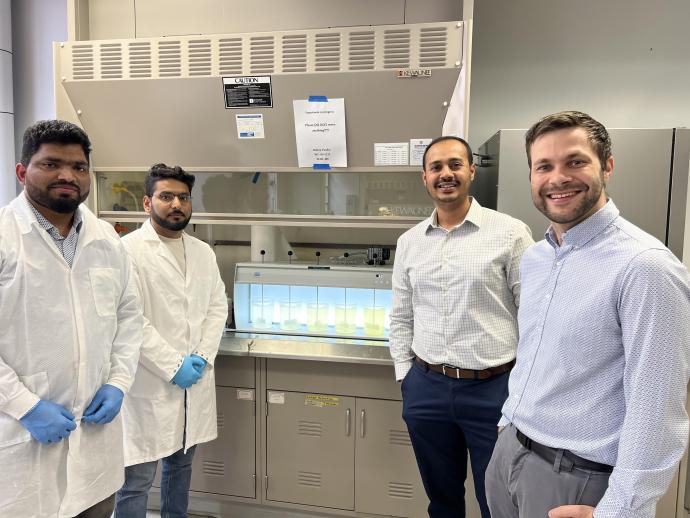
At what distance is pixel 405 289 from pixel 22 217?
1270 mm

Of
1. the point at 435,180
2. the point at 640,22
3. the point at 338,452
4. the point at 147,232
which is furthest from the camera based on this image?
the point at 640,22

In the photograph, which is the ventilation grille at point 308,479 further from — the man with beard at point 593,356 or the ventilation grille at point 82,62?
the ventilation grille at point 82,62

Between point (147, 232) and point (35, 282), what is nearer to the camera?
point (35, 282)

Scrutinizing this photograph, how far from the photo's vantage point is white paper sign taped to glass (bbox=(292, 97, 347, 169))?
2.09m

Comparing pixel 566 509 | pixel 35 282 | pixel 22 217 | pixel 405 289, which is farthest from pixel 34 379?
pixel 566 509

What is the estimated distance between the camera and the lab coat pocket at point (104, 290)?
55.7 inches

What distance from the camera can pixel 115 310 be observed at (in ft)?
4.93

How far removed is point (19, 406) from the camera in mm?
1211

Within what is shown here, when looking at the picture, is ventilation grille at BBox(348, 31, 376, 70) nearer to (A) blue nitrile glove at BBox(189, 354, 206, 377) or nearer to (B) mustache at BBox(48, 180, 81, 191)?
(B) mustache at BBox(48, 180, 81, 191)

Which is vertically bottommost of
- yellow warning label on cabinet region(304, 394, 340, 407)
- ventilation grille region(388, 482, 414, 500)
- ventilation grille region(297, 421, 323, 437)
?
ventilation grille region(388, 482, 414, 500)

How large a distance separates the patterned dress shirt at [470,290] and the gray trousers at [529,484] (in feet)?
1.19

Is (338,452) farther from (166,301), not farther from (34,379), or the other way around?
(34,379)

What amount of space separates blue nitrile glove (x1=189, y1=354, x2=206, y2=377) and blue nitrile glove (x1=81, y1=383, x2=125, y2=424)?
16.2 inches

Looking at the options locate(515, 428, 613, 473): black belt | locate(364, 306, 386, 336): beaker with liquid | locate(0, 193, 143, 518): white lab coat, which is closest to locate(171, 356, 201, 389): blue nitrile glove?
locate(0, 193, 143, 518): white lab coat
